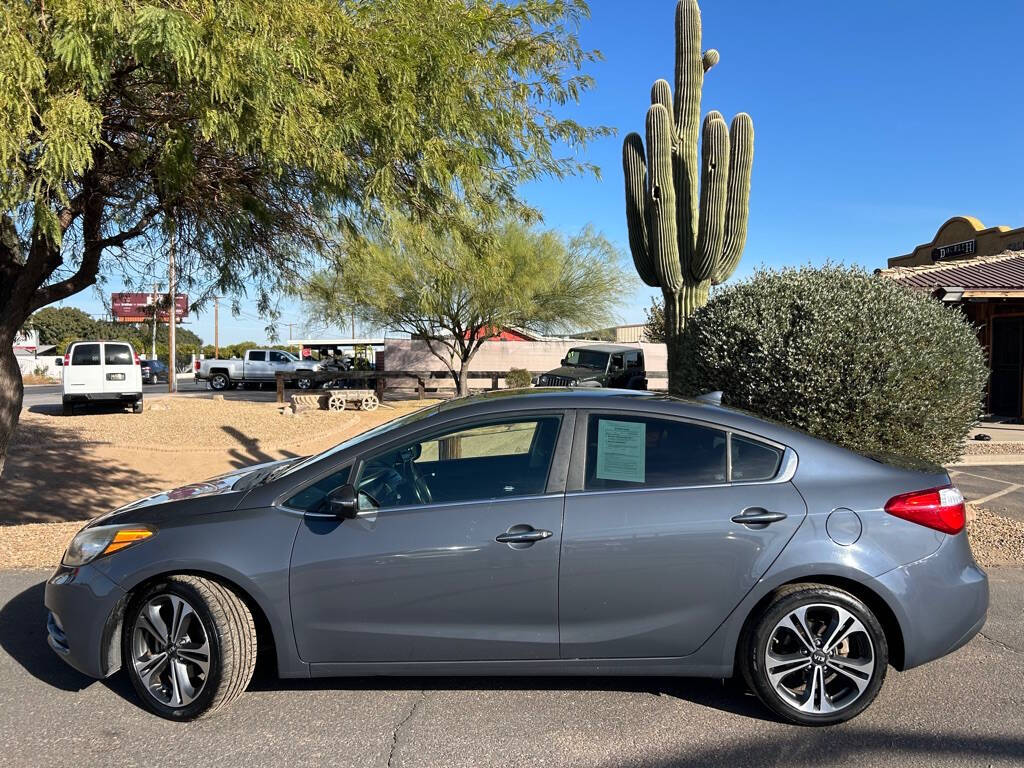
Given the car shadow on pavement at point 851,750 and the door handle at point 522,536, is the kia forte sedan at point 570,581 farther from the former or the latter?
the car shadow on pavement at point 851,750

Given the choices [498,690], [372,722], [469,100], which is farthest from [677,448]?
[469,100]

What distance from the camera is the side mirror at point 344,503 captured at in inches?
131

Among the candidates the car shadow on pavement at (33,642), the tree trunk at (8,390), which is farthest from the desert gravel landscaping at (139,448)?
the car shadow on pavement at (33,642)

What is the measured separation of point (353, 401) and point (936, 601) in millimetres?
19641

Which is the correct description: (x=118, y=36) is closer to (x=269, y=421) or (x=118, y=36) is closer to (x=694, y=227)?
(x=694, y=227)

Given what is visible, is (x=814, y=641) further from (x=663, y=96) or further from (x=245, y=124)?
(x=663, y=96)

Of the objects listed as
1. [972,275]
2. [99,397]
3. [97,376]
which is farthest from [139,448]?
[972,275]

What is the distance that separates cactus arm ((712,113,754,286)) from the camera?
10.4 meters

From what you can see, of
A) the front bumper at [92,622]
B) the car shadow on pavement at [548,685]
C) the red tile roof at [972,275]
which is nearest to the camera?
the front bumper at [92,622]

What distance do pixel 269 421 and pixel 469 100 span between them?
13.6 meters

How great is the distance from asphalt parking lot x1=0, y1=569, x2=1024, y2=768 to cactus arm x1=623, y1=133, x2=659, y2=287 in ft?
25.8

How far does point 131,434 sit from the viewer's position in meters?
16.4

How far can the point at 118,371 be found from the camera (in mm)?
20734

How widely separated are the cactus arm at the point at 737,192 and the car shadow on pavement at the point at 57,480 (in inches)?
367
